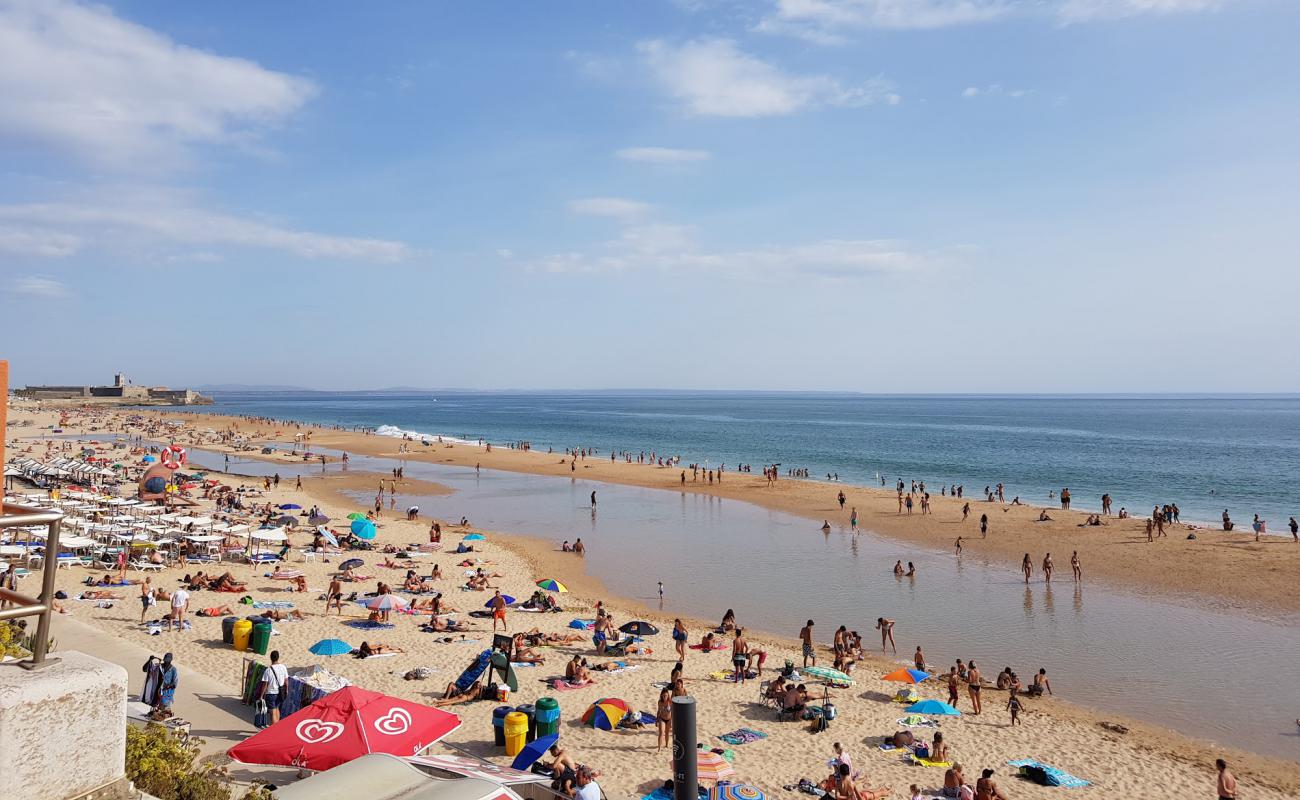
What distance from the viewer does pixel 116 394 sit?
6521 inches

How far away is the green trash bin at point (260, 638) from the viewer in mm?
17344

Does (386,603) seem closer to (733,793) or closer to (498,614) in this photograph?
(498,614)

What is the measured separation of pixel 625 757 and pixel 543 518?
2681 cm

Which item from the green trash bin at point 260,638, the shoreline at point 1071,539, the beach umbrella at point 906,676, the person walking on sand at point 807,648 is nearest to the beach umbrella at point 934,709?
the beach umbrella at point 906,676

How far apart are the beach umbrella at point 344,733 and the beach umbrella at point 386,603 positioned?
33.4 ft

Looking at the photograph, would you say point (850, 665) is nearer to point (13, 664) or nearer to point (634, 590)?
point (634, 590)

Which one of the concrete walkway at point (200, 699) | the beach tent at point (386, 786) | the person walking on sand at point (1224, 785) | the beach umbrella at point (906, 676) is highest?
the beach tent at point (386, 786)

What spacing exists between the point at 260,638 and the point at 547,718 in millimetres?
8288

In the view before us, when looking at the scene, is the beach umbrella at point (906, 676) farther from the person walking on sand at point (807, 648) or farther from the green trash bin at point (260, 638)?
the green trash bin at point (260, 638)

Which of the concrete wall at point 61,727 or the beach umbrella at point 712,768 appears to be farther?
the beach umbrella at point 712,768

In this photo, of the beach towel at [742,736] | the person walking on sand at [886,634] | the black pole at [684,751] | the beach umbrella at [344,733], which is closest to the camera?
the black pole at [684,751]

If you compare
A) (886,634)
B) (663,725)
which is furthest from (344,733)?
(886,634)

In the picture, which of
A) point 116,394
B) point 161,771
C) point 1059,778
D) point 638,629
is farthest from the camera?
point 116,394

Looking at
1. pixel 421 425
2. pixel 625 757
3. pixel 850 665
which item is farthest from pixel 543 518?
pixel 421 425
